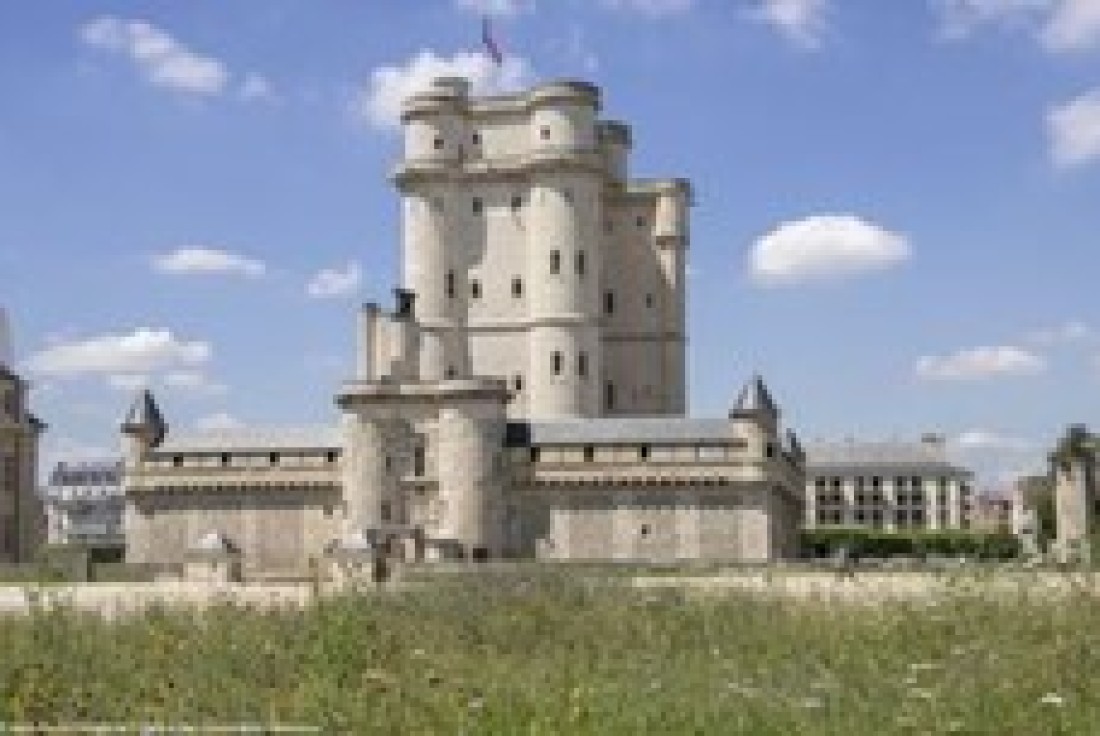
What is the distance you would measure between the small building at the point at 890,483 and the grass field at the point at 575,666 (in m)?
112

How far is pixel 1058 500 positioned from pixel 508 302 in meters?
28.8

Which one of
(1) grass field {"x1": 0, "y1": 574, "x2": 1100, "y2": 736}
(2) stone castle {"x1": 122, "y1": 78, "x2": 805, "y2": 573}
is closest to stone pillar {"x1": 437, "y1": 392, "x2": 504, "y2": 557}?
(2) stone castle {"x1": 122, "y1": 78, "x2": 805, "y2": 573}

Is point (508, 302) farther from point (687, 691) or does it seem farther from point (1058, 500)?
point (687, 691)

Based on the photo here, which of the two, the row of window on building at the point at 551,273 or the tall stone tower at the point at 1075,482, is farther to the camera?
the row of window on building at the point at 551,273

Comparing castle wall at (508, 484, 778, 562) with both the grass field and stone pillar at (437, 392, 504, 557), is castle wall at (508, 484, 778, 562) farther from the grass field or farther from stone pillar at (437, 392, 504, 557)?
the grass field

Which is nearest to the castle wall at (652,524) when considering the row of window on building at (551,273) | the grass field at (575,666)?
the row of window on building at (551,273)

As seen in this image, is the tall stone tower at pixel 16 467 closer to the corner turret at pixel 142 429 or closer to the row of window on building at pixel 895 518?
the corner turret at pixel 142 429

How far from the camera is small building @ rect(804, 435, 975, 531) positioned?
423 feet

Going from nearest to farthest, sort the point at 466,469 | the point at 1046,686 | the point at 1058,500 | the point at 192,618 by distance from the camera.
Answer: the point at 1046,686 < the point at 192,618 < the point at 1058,500 < the point at 466,469

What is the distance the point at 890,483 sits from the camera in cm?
13038

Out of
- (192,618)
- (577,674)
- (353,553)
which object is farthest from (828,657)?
(353,553)

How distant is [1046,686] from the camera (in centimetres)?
1284

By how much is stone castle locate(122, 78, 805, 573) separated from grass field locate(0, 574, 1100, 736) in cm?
3799

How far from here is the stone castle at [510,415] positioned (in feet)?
215
